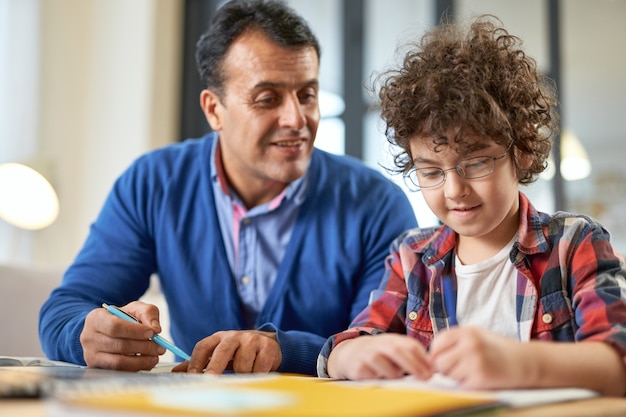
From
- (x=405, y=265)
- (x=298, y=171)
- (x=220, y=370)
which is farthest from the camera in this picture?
(x=298, y=171)

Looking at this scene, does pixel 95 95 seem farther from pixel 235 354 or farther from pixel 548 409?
pixel 548 409

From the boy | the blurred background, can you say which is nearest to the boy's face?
the boy

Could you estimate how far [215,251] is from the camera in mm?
1591

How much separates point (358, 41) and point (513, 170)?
2591 millimetres

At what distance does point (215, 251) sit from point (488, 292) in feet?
2.29

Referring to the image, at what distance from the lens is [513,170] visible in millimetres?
1061

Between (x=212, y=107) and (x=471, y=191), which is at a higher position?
(x=212, y=107)

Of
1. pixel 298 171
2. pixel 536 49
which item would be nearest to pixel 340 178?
pixel 298 171

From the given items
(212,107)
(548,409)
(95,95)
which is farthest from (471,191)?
(95,95)

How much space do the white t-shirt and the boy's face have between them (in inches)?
2.1

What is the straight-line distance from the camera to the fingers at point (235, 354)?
105cm

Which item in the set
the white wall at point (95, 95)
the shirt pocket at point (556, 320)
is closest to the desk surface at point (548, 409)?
the shirt pocket at point (556, 320)

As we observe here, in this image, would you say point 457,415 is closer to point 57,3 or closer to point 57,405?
point 57,405

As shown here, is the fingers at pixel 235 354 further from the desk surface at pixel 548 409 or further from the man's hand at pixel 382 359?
the desk surface at pixel 548 409
